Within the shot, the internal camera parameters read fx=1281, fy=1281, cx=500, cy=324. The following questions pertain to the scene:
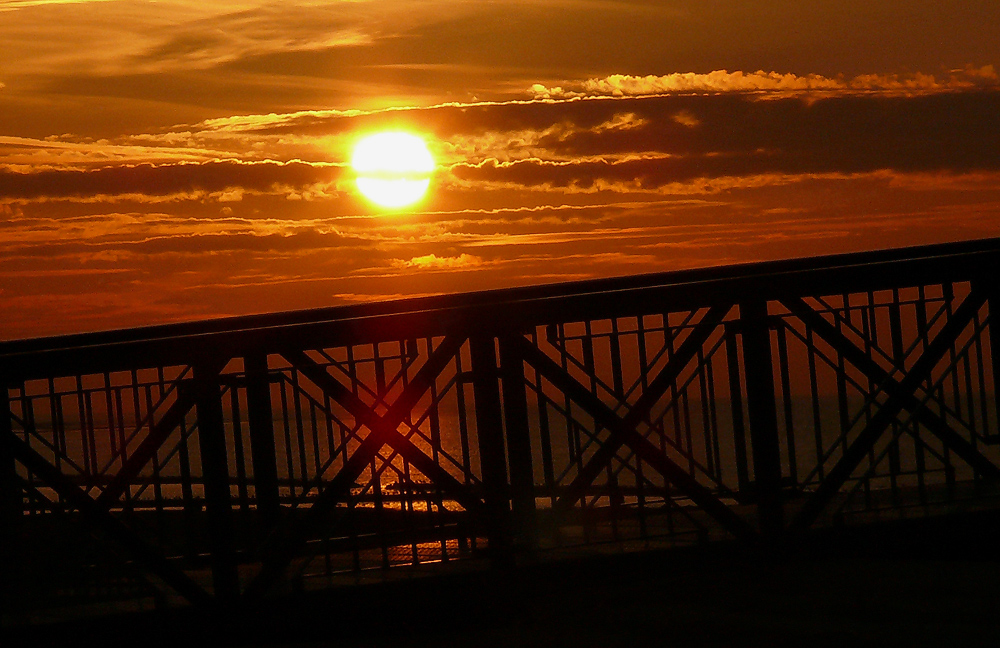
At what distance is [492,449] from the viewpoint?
23.4 feet

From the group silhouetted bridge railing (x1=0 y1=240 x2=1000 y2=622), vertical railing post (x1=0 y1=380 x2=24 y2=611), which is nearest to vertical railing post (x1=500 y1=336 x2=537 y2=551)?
silhouetted bridge railing (x1=0 y1=240 x2=1000 y2=622)

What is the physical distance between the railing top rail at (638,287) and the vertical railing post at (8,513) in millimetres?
587

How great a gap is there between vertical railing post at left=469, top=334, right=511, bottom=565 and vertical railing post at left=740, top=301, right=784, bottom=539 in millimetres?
1560

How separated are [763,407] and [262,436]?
301 cm

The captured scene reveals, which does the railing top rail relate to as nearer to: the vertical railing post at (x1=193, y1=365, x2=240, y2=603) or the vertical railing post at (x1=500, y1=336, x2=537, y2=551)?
the vertical railing post at (x1=500, y1=336, x2=537, y2=551)

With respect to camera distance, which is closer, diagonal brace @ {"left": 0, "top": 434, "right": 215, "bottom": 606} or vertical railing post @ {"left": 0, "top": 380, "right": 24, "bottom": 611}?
diagonal brace @ {"left": 0, "top": 434, "right": 215, "bottom": 606}

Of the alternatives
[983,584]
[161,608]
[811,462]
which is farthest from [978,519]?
[811,462]

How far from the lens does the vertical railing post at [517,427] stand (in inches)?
285

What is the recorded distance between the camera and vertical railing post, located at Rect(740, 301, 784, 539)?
760 centimetres

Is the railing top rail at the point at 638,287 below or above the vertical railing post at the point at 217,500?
above

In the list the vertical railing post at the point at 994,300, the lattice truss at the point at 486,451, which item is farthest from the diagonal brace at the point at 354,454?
the vertical railing post at the point at 994,300

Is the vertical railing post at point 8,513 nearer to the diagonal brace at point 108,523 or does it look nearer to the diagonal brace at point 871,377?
the diagonal brace at point 108,523

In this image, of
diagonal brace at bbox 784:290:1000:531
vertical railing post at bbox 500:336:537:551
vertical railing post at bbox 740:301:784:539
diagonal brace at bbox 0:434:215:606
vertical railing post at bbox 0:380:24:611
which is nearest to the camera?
diagonal brace at bbox 0:434:215:606

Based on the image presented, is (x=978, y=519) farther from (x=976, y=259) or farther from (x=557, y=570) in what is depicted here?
(x=557, y=570)
